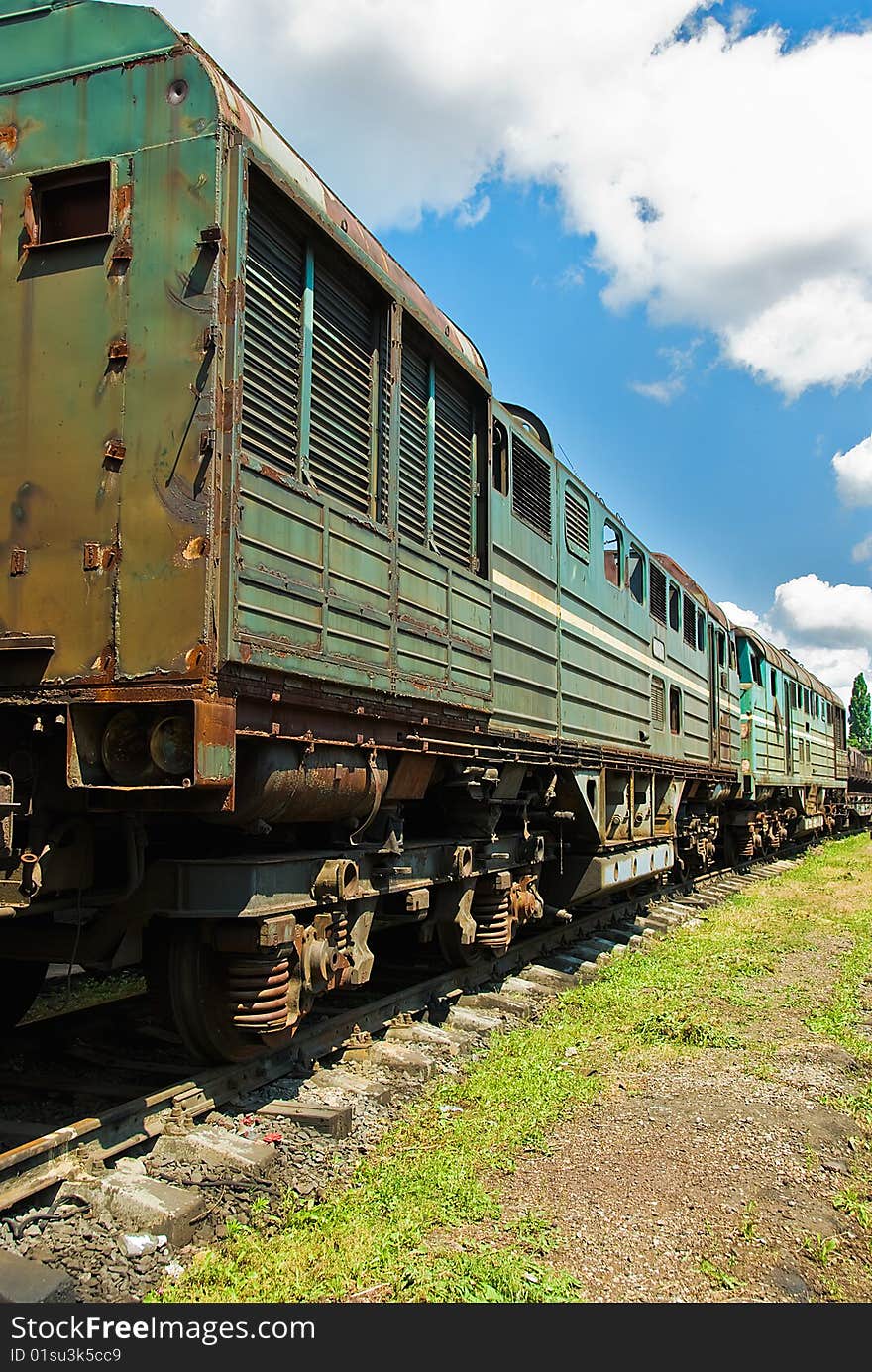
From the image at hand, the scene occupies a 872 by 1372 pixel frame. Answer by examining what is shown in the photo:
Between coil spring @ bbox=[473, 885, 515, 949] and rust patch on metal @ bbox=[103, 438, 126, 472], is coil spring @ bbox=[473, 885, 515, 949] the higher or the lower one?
the lower one

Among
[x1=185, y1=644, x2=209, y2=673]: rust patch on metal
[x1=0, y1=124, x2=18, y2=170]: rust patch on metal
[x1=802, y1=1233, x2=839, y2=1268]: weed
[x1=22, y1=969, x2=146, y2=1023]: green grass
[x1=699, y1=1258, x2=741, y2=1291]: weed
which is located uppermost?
[x1=0, y1=124, x2=18, y2=170]: rust patch on metal

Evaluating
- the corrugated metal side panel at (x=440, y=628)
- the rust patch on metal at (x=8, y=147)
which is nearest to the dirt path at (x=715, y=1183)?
the corrugated metal side panel at (x=440, y=628)

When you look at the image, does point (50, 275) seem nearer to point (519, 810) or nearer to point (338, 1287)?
point (338, 1287)

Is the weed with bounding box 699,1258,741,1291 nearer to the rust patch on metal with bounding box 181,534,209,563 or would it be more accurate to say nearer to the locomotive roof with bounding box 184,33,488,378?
the rust patch on metal with bounding box 181,534,209,563

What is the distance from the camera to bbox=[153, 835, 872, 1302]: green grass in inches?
141

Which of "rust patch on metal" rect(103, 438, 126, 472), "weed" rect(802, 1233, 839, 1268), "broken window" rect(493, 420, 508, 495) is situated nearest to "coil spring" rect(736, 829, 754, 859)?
"broken window" rect(493, 420, 508, 495)

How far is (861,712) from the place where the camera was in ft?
350

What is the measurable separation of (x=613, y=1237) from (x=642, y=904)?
361 inches

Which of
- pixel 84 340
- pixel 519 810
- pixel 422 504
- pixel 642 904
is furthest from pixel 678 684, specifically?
pixel 84 340

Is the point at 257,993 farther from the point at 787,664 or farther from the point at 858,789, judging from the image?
the point at 858,789

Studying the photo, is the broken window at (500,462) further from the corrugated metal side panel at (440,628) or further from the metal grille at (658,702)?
the metal grille at (658,702)

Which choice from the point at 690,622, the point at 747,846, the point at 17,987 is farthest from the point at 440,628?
the point at 747,846

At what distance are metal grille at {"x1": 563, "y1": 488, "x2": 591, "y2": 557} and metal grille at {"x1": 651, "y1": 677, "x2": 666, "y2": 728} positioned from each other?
113 inches

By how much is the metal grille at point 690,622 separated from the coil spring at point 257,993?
10549mm
